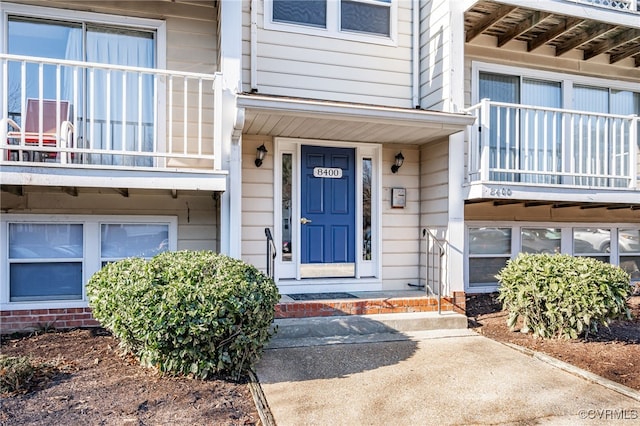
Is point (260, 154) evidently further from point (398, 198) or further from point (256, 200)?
point (398, 198)

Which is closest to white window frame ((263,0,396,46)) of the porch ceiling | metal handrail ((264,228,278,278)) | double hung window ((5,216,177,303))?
the porch ceiling

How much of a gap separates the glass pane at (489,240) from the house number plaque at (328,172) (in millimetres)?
2319

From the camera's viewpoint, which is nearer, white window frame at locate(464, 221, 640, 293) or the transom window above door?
the transom window above door

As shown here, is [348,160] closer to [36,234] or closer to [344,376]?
[344,376]

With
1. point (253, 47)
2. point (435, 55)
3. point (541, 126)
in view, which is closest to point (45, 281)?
point (253, 47)

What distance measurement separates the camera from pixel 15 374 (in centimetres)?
345

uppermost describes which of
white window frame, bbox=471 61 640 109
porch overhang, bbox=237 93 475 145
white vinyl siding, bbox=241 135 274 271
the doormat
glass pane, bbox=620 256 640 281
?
white window frame, bbox=471 61 640 109

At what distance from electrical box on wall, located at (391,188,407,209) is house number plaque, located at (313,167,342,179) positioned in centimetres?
82

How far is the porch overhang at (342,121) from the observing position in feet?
15.8

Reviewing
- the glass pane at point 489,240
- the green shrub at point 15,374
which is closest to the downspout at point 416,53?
the glass pane at point 489,240

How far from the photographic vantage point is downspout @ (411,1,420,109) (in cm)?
657

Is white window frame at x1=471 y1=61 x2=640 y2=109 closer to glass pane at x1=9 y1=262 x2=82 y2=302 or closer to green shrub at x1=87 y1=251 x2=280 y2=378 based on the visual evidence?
green shrub at x1=87 y1=251 x2=280 y2=378

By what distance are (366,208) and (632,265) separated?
204 inches

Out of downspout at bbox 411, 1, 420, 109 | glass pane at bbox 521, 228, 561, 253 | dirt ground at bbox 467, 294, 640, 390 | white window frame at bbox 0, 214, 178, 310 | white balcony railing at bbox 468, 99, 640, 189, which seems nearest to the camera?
dirt ground at bbox 467, 294, 640, 390
